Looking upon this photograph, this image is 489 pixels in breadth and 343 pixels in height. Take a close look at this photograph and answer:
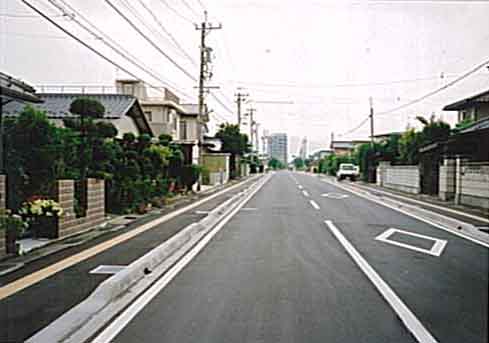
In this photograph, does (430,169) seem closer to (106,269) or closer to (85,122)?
(85,122)

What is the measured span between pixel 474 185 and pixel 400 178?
53.9ft

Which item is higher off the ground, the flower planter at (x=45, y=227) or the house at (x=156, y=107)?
the house at (x=156, y=107)

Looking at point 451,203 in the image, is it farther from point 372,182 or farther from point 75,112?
point 372,182

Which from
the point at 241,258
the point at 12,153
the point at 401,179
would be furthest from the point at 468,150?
the point at 12,153

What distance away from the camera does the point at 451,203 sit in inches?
1045

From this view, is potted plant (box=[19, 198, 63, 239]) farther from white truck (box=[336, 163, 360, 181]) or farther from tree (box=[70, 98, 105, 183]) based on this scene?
white truck (box=[336, 163, 360, 181])

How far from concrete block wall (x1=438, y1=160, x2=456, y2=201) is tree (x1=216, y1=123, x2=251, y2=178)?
122ft

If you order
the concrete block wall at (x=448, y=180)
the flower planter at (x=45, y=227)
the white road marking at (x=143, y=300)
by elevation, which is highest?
the concrete block wall at (x=448, y=180)

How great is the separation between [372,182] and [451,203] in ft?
92.9

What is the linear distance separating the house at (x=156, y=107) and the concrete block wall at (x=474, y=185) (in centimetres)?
2835

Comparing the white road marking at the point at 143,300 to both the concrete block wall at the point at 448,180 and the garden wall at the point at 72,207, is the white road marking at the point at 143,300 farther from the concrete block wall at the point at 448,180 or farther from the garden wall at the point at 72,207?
the concrete block wall at the point at 448,180

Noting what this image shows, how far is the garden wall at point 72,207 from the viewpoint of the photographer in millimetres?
13375

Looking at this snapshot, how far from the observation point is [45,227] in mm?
12883

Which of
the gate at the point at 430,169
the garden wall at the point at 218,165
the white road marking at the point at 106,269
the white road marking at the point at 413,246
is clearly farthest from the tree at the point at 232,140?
the white road marking at the point at 106,269
